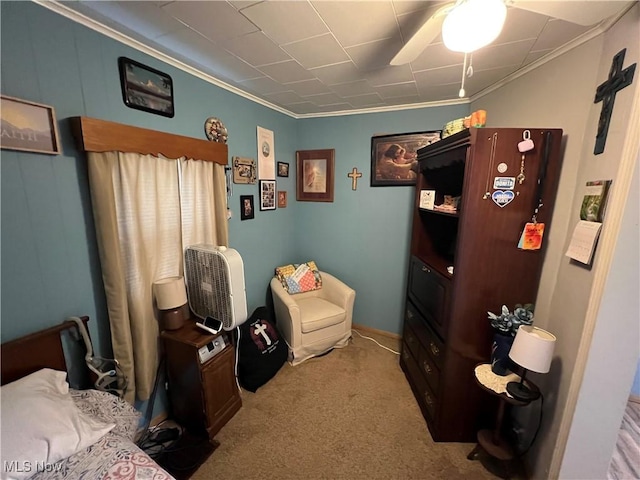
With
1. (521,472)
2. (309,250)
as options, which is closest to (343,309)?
(309,250)

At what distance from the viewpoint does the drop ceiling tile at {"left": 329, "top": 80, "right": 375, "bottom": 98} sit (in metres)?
2.05

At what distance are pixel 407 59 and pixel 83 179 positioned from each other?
5.69ft

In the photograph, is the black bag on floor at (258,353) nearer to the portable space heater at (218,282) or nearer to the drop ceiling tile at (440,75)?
the portable space heater at (218,282)

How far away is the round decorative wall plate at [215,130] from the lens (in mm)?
1970

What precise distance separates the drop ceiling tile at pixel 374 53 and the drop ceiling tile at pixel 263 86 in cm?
72

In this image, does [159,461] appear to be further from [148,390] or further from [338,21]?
[338,21]

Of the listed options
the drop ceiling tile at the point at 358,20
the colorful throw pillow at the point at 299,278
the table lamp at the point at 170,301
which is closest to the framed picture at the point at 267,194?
the colorful throw pillow at the point at 299,278

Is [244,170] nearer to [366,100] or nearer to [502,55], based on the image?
[366,100]

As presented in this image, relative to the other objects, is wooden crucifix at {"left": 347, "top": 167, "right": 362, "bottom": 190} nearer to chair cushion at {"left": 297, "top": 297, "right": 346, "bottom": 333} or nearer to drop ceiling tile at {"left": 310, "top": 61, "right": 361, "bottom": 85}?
drop ceiling tile at {"left": 310, "top": 61, "right": 361, "bottom": 85}

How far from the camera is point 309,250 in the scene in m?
3.22

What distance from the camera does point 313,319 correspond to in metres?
2.40

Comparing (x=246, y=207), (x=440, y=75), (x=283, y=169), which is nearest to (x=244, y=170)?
(x=246, y=207)

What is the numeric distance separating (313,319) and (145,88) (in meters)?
2.12

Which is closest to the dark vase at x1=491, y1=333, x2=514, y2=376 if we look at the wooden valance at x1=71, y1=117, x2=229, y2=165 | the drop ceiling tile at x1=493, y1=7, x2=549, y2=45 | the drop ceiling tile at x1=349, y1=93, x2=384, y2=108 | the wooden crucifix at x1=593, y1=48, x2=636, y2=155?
the wooden crucifix at x1=593, y1=48, x2=636, y2=155
